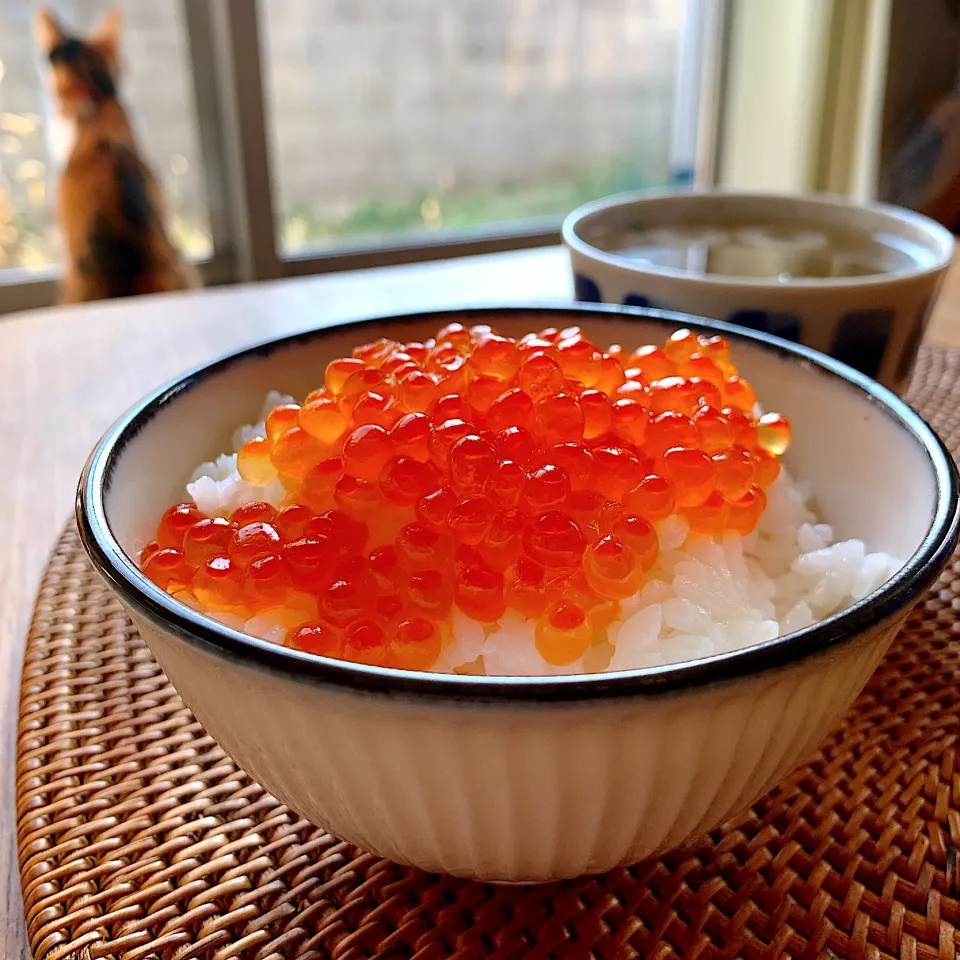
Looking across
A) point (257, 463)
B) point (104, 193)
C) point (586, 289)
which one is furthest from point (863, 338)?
point (104, 193)

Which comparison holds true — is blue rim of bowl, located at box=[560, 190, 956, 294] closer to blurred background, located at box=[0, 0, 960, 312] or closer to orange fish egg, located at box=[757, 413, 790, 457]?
orange fish egg, located at box=[757, 413, 790, 457]

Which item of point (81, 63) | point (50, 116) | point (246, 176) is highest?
point (81, 63)

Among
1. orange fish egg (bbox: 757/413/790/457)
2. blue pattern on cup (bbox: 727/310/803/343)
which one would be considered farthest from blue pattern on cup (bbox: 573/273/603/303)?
orange fish egg (bbox: 757/413/790/457)

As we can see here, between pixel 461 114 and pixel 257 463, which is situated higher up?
pixel 257 463

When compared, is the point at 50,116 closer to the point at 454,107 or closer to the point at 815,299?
the point at 454,107

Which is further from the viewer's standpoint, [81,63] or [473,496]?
[81,63]

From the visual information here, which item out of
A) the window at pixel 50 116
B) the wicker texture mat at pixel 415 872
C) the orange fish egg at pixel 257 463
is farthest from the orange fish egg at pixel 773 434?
the window at pixel 50 116

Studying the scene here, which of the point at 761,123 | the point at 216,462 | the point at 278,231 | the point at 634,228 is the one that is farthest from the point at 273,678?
the point at 761,123
